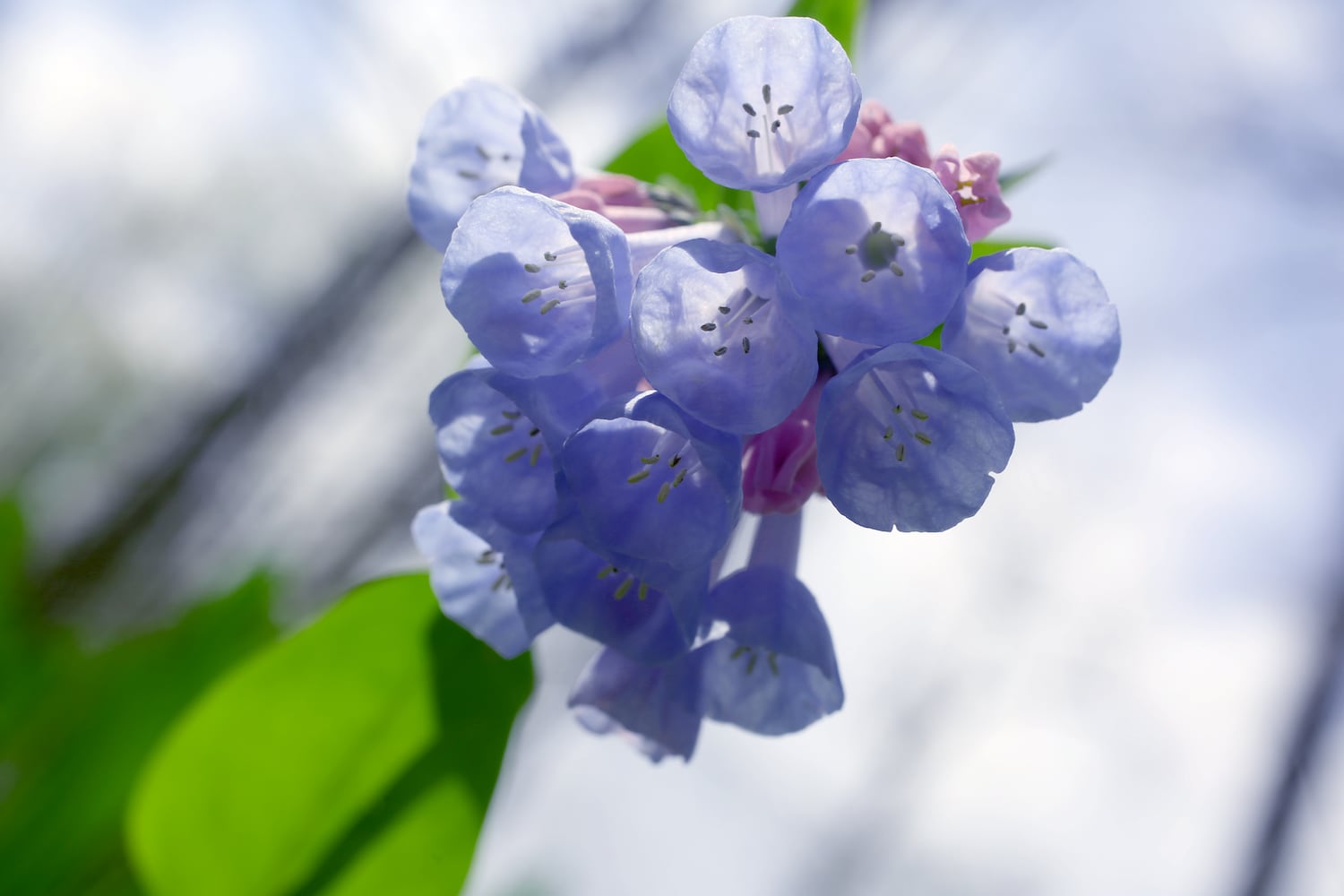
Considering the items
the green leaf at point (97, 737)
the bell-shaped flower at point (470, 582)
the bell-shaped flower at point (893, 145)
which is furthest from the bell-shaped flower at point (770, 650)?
the green leaf at point (97, 737)

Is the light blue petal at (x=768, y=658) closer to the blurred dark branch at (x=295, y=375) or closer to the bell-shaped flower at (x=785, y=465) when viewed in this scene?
the bell-shaped flower at (x=785, y=465)

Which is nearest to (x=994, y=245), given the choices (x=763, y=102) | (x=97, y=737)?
(x=763, y=102)

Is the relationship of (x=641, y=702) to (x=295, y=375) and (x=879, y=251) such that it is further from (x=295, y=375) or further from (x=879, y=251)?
(x=295, y=375)

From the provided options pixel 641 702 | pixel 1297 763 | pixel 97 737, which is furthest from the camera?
pixel 1297 763

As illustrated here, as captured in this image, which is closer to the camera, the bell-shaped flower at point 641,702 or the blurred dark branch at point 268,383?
the bell-shaped flower at point 641,702

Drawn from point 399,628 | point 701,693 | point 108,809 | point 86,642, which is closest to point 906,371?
point 701,693

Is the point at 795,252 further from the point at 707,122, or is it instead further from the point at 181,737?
the point at 181,737

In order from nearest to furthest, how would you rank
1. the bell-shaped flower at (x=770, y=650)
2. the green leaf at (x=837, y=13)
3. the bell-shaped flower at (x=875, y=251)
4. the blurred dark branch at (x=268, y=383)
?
1. the bell-shaped flower at (x=875, y=251)
2. the bell-shaped flower at (x=770, y=650)
3. the green leaf at (x=837, y=13)
4. the blurred dark branch at (x=268, y=383)
